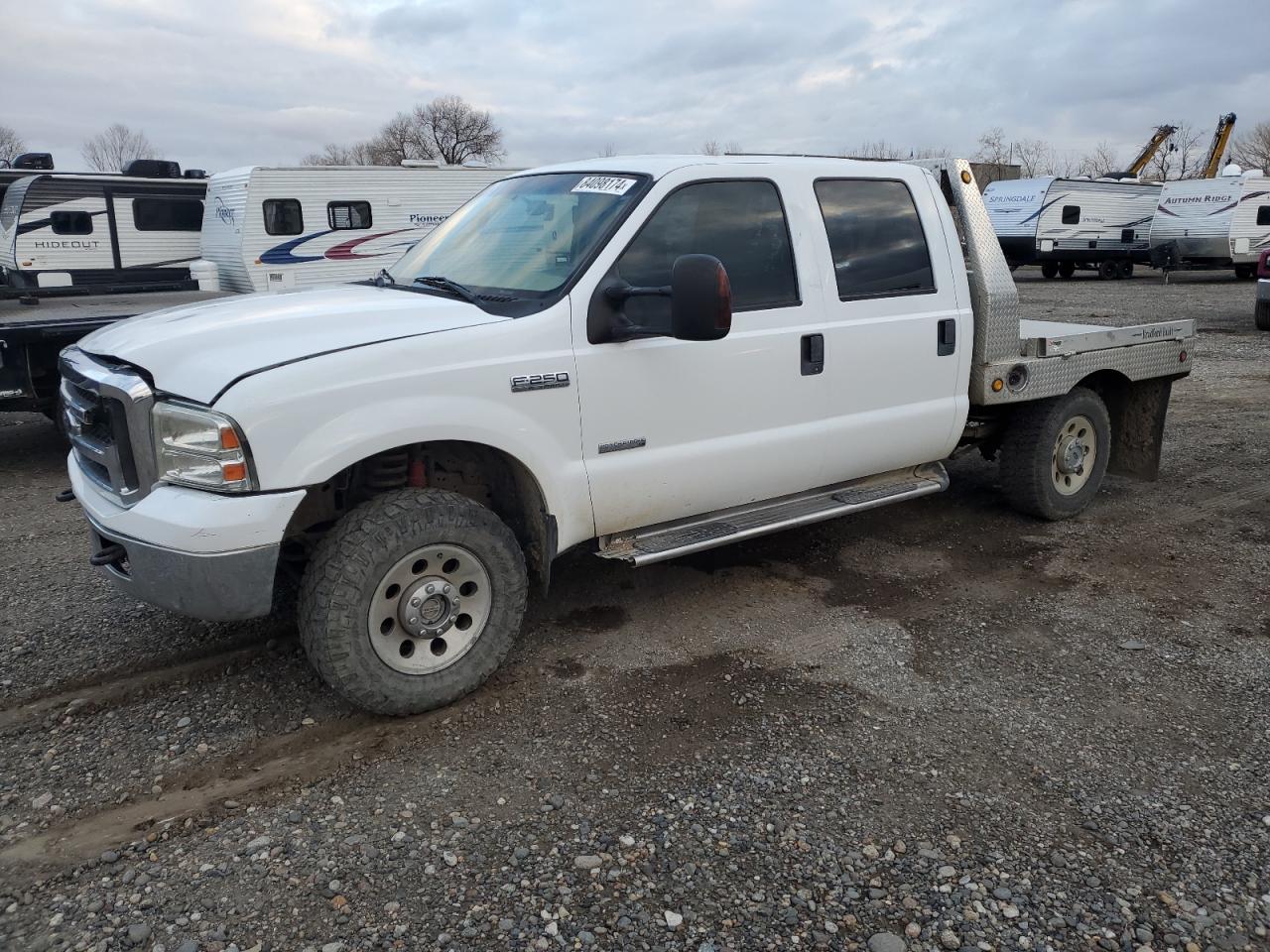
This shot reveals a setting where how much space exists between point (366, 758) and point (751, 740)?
4.44 ft

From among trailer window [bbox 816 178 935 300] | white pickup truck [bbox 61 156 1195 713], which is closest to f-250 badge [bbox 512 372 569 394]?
white pickup truck [bbox 61 156 1195 713]

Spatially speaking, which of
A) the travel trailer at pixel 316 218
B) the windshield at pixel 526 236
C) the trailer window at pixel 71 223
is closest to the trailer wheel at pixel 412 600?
the windshield at pixel 526 236

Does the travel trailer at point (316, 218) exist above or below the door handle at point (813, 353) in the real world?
above

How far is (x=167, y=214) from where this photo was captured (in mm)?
15055

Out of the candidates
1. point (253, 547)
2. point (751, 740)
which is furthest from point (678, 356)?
point (253, 547)

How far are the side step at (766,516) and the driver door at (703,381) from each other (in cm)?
8

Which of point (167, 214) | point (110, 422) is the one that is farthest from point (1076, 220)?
point (110, 422)

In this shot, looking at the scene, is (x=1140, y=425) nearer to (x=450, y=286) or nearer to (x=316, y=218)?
(x=450, y=286)

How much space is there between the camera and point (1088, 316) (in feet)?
59.5

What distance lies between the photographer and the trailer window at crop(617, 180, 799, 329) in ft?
13.2

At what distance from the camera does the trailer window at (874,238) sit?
184 inches

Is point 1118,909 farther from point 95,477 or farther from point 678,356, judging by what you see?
point 95,477

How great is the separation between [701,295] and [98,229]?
524 inches

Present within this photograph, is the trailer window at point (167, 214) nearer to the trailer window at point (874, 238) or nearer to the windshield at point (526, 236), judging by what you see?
the windshield at point (526, 236)
